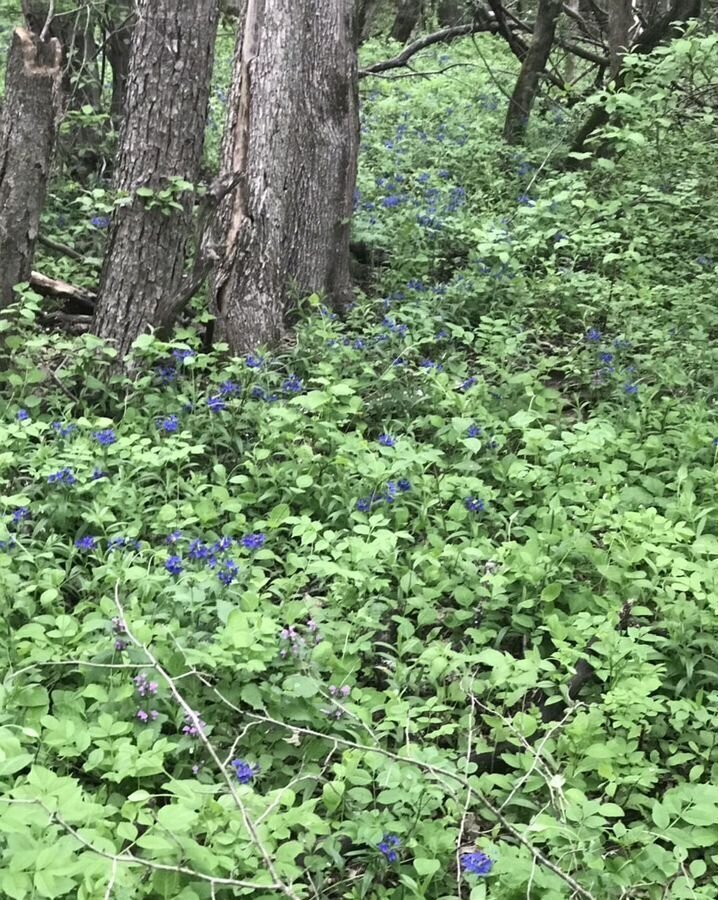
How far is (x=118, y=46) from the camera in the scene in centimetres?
729

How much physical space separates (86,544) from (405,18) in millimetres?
13482

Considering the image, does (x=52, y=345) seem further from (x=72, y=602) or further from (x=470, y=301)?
(x=470, y=301)

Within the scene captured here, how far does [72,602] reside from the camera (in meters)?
3.29

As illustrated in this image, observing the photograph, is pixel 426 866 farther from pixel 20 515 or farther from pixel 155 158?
pixel 155 158

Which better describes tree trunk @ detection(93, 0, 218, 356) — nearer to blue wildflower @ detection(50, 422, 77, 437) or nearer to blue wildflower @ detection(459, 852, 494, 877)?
blue wildflower @ detection(50, 422, 77, 437)

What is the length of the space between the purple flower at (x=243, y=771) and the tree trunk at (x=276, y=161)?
124 inches

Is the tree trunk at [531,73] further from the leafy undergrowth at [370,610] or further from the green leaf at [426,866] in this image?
the green leaf at [426,866]

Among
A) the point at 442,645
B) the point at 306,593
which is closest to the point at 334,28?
the point at 306,593

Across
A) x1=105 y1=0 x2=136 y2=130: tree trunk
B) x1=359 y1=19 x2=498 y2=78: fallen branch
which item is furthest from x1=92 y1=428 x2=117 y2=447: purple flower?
x1=359 y1=19 x2=498 y2=78: fallen branch

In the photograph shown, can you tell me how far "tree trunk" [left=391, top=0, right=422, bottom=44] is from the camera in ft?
46.9

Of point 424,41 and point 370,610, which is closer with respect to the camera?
point 370,610

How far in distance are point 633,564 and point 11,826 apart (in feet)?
7.34

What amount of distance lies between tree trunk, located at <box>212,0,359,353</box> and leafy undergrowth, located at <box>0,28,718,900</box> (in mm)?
340

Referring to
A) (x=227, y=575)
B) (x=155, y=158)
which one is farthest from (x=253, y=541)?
(x=155, y=158)
